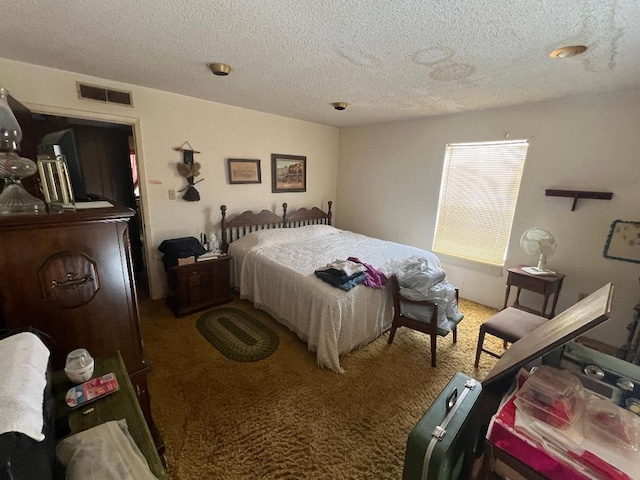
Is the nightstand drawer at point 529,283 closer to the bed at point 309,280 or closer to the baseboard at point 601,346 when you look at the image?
the baseboard at point 601,346

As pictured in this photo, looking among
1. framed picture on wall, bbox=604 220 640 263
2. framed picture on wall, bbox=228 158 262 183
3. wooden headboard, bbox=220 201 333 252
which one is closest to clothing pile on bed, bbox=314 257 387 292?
wooden headboard, bbox=220 201 333 252

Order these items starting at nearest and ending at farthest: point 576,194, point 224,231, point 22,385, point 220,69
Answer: point 22,385
point 220,69
point 576,194
point 224,231

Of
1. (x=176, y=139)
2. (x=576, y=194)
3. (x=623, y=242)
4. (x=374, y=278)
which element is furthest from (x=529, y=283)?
(x=176, y=139)

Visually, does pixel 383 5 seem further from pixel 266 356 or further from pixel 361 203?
pixel 361 203

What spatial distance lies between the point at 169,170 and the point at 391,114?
2.82 metres

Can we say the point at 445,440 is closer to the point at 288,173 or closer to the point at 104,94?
the point at 104,94

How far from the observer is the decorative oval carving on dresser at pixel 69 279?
1023mm

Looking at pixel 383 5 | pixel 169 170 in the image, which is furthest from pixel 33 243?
pixel 169 170

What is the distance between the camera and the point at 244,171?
3.63 meters

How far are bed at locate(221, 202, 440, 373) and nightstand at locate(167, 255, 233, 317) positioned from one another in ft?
0.67

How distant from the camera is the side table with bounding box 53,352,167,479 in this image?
0.86 meters

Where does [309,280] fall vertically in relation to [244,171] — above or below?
below

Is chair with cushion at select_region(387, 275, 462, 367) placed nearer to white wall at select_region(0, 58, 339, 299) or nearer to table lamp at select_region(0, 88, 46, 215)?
table lamp at select_region(0, 88, 46, 215)

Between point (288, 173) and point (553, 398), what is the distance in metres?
3.82
